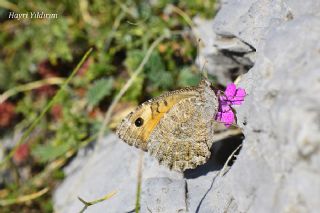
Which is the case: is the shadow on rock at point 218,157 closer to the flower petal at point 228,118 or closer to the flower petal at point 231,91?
the flower petal at point 228,118

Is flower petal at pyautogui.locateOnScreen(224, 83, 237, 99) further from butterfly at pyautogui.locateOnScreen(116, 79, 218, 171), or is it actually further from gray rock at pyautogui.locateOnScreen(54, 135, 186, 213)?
gray rock at pyautogui.locateOnScreen(54, 135, 186, 213)

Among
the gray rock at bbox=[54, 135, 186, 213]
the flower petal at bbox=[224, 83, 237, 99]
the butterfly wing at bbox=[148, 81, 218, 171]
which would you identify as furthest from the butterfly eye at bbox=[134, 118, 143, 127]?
the flower petal at bbox=[224, 83, 237, 99]

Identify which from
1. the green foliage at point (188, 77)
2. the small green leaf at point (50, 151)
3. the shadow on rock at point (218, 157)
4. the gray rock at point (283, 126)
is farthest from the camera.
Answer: the small green leaf at point (50, 151)

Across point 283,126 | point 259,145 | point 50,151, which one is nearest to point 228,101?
point 259,145

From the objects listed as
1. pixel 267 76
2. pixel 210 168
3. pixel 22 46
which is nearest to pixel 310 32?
pixel 267 76

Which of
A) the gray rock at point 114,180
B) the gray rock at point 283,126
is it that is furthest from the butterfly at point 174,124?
the gray rock at point 283,126

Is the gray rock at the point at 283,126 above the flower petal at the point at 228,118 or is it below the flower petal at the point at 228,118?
above

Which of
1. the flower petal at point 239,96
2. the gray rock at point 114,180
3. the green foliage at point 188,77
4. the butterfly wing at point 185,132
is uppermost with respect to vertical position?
the flower petal at point 239,96
